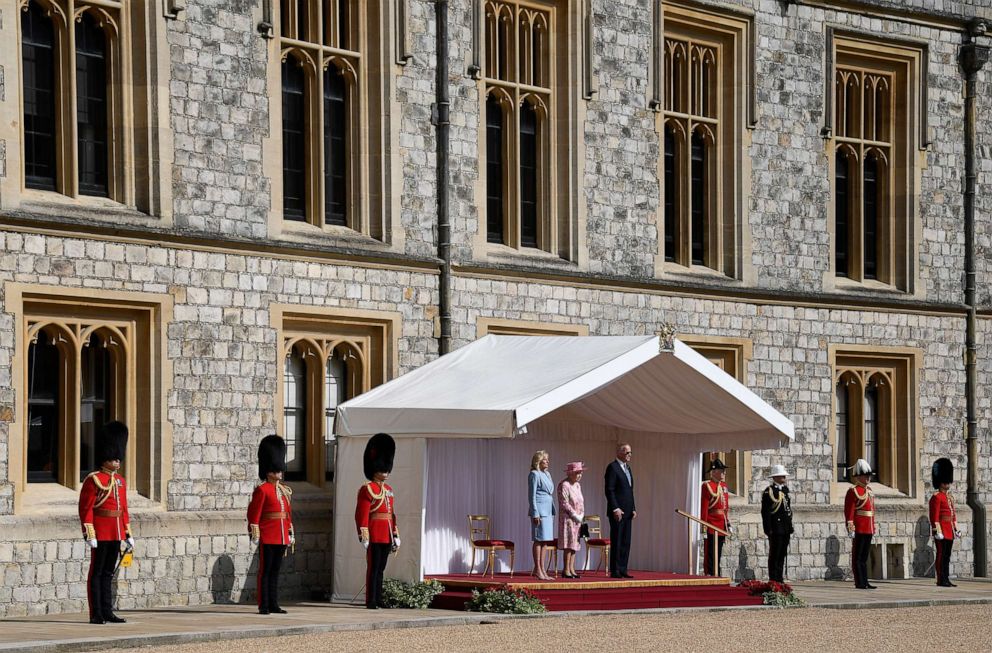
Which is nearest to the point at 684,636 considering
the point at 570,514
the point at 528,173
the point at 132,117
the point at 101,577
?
the point at 570,514

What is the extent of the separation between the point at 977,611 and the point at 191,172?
9.03m

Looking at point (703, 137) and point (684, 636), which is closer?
point (684, 636)

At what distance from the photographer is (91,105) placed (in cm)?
1894

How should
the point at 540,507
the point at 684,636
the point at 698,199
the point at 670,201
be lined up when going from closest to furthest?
1. the point at 684,636
2. the point at 540,507
3. the point at 670,201
4. the point at 698,199

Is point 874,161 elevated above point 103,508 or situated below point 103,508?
above

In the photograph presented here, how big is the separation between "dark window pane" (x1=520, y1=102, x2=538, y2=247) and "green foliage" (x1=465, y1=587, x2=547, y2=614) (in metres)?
6.07

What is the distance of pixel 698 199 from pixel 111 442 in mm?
10542

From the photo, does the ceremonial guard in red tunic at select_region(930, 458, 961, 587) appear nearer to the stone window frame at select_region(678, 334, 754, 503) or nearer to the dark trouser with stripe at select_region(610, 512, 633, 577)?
the stone window frame at select_region(678, 334, 754, 503)

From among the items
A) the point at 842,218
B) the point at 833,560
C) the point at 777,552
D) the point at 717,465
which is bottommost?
the point at 833,560

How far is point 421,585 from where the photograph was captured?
18.5 m

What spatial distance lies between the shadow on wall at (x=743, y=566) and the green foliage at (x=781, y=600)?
163 inches

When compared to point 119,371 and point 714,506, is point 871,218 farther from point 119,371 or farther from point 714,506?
point 119,371

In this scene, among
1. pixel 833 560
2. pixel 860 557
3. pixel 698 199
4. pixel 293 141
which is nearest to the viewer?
pixel 293 141

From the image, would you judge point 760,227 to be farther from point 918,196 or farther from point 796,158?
point 918,196
